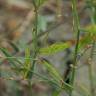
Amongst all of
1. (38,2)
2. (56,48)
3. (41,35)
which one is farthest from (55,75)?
(41,35)

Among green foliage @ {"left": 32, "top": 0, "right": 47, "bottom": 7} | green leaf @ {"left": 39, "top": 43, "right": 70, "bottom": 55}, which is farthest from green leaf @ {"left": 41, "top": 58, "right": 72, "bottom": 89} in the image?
green foliage @ {"left": 32, "top": 0, "right": 47, "bottom": 7}

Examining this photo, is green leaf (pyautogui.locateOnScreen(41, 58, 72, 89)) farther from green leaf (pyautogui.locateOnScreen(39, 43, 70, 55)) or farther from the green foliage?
the green foliage

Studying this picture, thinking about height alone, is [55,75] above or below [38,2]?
below

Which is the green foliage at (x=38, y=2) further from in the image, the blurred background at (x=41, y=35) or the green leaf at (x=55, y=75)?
the blurred background at (x=41, y=35)

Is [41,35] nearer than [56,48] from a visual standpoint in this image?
No

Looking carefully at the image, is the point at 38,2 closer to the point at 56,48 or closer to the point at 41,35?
the point at 56,48

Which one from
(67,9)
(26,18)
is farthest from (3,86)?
(67,9)

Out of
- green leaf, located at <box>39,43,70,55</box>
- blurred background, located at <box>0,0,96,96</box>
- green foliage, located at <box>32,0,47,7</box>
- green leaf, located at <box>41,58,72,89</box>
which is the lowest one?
blurred background, located at <box>0,0,96,96</box>

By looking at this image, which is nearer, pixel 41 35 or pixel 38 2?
pixel 38 2

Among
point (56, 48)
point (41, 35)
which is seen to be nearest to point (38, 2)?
point (56, 48)

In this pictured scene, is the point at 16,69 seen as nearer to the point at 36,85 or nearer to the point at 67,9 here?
the point at 36,85

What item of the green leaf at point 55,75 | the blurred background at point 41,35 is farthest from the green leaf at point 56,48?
the blurred background at point 41,35

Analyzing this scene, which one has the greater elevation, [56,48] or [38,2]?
[38,2]
